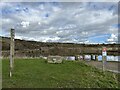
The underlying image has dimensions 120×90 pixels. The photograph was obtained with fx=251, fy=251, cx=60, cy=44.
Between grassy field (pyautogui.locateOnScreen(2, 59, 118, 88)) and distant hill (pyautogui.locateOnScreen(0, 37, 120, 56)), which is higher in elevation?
distant hill (pyautogui.locateOnScreen(0, 37, 120, 56))

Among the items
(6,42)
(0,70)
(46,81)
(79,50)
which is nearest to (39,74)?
(46,81)

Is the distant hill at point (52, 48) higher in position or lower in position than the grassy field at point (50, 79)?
higher

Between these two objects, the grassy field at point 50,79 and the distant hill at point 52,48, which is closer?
the grassy field at point 50,79

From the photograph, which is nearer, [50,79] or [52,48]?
[50,79]

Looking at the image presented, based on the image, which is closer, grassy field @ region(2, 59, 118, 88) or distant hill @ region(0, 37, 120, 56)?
grassy field @ region(2, 59, 118, 88)

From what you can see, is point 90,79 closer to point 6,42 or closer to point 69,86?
point 69,86

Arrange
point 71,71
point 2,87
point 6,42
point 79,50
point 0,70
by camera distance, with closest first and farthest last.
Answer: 1. point 2,87
2. point 0,70
3. point 71,71
4. point 6,42
5. point 79,50

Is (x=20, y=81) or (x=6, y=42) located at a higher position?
(x=6, y=42)

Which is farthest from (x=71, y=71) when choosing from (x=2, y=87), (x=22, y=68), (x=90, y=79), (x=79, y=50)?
(x=79, y=50)

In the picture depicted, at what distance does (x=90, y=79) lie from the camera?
11016 millimetres

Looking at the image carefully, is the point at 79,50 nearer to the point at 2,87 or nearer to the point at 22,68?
the point at 22,68

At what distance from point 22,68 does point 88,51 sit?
76.3 ft

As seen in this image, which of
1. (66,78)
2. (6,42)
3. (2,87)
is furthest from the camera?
(6,42)

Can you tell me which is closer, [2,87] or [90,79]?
[2,87]
